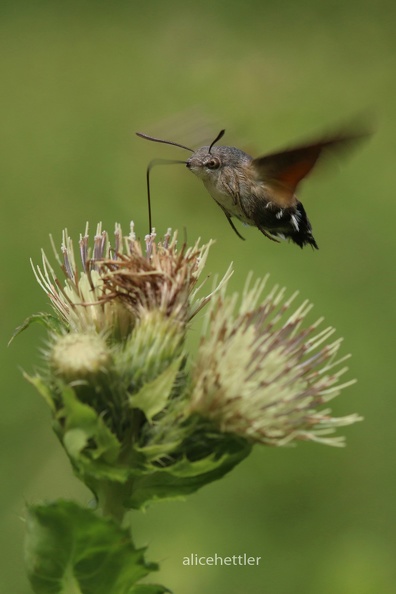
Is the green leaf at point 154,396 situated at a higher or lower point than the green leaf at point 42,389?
lower

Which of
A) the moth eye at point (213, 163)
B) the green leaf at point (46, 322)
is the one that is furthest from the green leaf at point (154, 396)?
the moth eye at point (213, 163)

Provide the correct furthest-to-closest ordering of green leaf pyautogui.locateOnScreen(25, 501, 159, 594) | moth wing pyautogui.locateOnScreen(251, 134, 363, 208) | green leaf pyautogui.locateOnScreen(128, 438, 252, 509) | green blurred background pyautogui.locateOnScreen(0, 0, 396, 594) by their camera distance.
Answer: green blurred background pyautogui.locateOnScreen(0, 0, 396, 594) < moth wing pyautogui.locateOnScreen(251, 134, 363, 208) < green leaf pyautogui.locateOnScreen(128, 438, 252, 509) < green leaf pyautogui.locateOnScreen(25, 501, 159, 594)

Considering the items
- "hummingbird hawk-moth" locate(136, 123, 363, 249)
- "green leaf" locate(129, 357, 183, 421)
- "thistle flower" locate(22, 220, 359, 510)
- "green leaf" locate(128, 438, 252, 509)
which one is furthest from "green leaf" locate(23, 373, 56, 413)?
"hummingbird hawk-moth" locate(136, 123, 363, 249)

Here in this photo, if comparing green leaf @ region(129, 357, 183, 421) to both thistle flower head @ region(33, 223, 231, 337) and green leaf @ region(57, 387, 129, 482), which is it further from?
thistle flower head @ region(33, 223, 231, 337)

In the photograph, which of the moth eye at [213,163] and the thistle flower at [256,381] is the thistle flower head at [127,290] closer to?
the thistle flower at [256,381]

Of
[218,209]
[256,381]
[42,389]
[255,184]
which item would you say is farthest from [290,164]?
[218,209]
